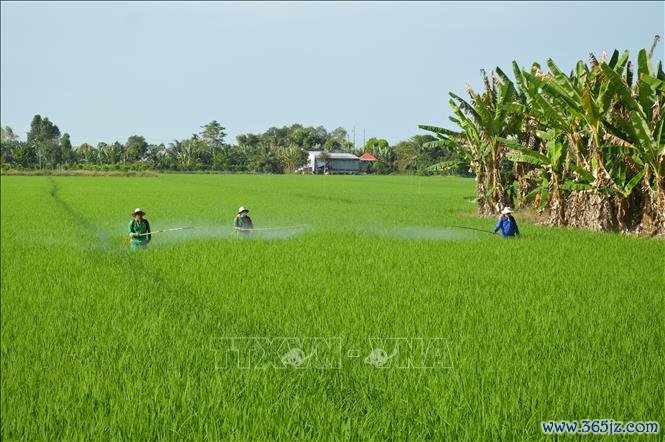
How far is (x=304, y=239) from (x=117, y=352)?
600 centimetres

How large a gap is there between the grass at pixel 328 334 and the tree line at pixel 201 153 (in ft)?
162

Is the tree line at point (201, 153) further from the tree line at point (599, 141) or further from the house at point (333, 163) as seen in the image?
the tree line at point (599, 141)

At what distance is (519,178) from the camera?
14742 mm

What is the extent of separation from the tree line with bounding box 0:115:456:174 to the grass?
1947 inches

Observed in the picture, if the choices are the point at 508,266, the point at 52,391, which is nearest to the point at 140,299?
the point at 52,391

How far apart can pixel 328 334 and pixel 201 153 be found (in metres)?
64.9

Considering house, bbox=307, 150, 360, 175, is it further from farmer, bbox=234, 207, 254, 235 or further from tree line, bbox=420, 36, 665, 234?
farmer, bbox=234, 207, 254, 235

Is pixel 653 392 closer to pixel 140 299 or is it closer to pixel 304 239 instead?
pixel 140 299

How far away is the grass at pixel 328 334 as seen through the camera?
289 centimetres

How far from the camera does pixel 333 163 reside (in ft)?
227

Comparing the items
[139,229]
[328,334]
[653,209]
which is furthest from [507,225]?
[328,334]

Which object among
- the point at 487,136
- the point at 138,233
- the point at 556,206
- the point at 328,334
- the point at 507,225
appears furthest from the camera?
the point at 487,136

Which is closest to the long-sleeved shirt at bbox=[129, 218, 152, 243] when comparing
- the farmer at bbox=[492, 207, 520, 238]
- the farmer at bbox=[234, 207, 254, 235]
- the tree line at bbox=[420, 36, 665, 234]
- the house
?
the farmer at bbox=[234, 207, 254, 235]

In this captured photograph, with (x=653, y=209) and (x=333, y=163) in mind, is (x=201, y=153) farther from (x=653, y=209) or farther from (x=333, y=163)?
(x=653, y=209)
